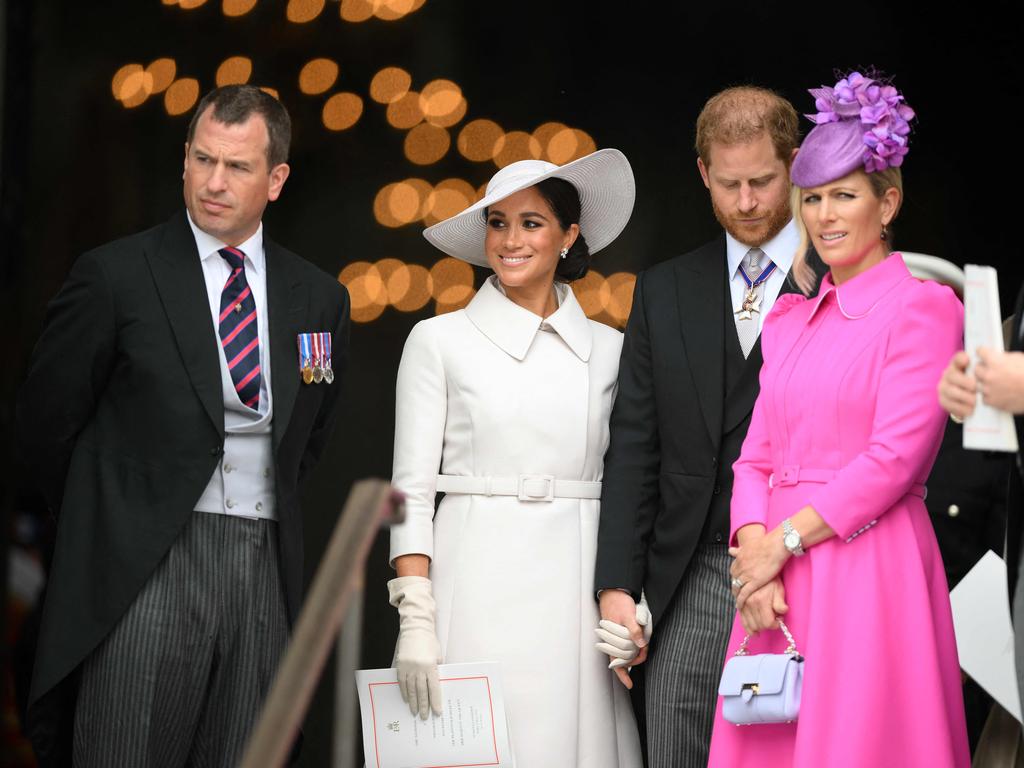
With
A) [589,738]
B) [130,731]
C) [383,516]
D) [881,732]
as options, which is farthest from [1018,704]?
[130,731]

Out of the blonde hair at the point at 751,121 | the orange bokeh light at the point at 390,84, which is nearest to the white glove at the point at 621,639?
the blonde hair at the point at 751,121

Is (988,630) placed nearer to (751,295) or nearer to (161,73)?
(751,295)

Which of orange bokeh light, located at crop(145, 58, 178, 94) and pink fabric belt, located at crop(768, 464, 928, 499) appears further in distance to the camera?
orange bokeh light, located at crop(145, 58, 178, 94)

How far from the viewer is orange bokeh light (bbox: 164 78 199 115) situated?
230 inches

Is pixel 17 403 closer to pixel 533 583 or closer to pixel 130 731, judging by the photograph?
pixel 130 731

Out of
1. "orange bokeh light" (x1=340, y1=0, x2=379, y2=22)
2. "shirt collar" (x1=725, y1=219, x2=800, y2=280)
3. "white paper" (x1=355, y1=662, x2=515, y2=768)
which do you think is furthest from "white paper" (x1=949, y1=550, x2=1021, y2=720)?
"orange bokeh light" (x1=340, y1=0, x2=379, y2=22)

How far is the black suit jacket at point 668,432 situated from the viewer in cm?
393

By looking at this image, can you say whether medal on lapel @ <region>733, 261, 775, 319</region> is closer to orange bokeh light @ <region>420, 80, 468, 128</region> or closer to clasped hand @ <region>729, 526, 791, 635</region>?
clasped hand @ <region>729, 526, 791, 635</region>

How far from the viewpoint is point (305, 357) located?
411cm

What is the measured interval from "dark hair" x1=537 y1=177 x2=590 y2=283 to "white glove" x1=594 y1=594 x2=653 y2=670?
3.29 feet

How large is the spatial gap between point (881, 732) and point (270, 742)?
1.43m

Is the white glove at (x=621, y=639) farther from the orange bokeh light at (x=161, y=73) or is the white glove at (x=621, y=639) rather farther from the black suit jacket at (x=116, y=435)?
the orange bokeh light at (x=161, y=73)

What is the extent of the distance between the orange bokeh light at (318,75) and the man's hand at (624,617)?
9.18 feet

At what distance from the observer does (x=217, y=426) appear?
3846 mm
